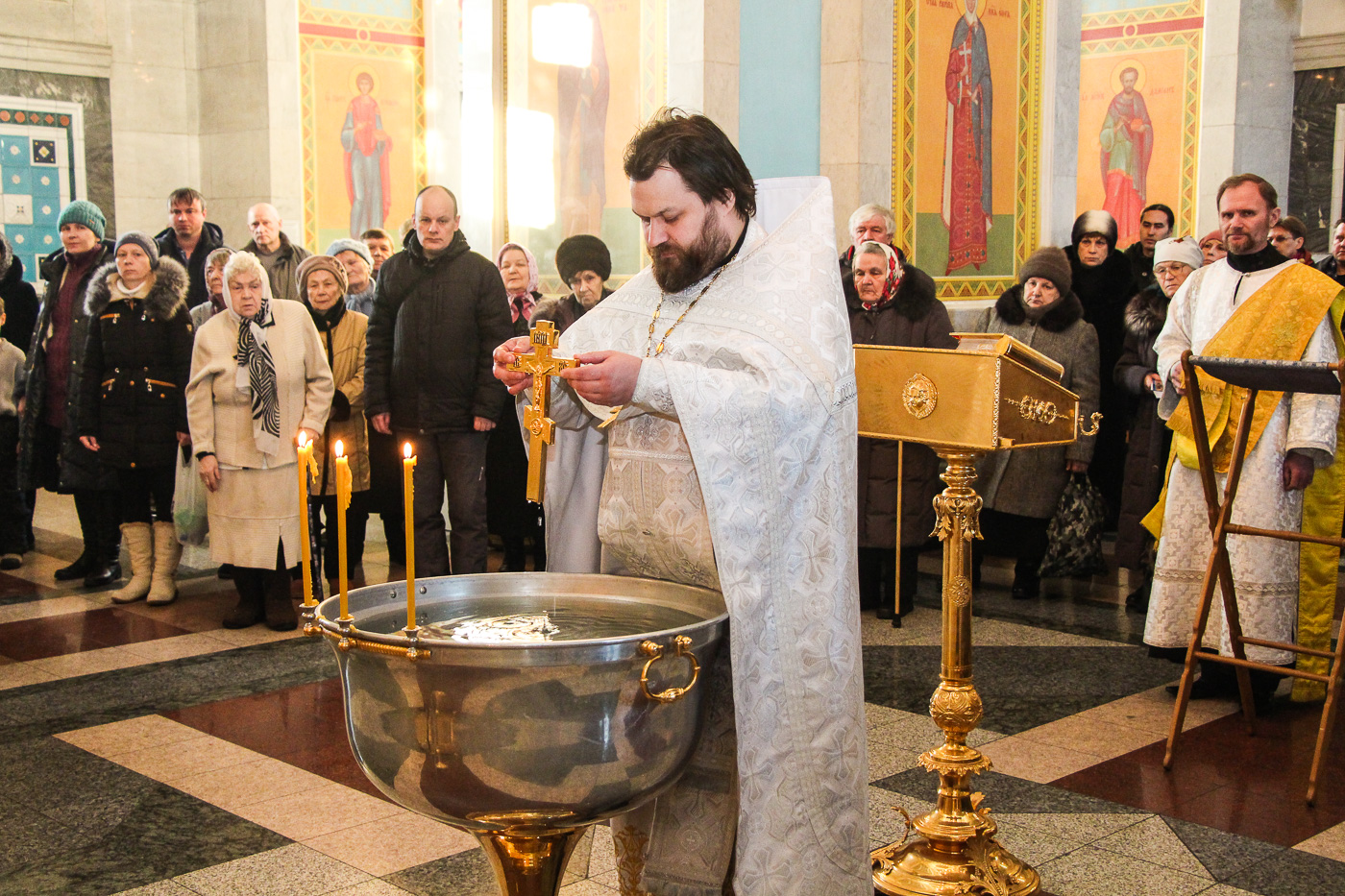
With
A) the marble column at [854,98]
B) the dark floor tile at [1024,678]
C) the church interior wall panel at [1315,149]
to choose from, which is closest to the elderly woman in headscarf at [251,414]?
the dark floor tile at [1024,678]

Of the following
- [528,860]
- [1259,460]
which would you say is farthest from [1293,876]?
[528,860]

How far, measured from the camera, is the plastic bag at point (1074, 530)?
617 cm

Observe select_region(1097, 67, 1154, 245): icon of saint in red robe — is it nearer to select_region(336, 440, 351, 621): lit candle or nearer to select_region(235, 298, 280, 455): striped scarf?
select_region(235, 298, 280, 455): striped scarf

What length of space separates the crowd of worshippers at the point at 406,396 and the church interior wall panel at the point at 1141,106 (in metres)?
8.57

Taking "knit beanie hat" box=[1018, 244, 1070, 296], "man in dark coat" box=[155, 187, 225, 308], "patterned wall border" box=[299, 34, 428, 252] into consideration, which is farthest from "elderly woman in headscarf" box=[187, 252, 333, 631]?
"patterned wall border" box=[299, 34, 428, 252]

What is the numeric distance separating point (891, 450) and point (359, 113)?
22.3 ft

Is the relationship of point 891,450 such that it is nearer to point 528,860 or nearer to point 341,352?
point 341,352

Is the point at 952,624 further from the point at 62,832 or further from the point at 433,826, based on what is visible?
the point at 62,832

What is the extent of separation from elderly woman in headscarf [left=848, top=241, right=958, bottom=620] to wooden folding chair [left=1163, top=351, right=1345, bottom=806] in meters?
1.65

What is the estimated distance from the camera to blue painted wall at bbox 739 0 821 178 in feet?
22.0

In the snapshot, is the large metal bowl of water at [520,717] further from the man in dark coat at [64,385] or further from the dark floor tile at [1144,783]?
the man in dark coat at [64,385]

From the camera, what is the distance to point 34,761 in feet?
12.8

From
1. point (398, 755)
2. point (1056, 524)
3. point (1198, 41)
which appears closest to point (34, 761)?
point (398, 755)

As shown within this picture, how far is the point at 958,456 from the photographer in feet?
8.93
